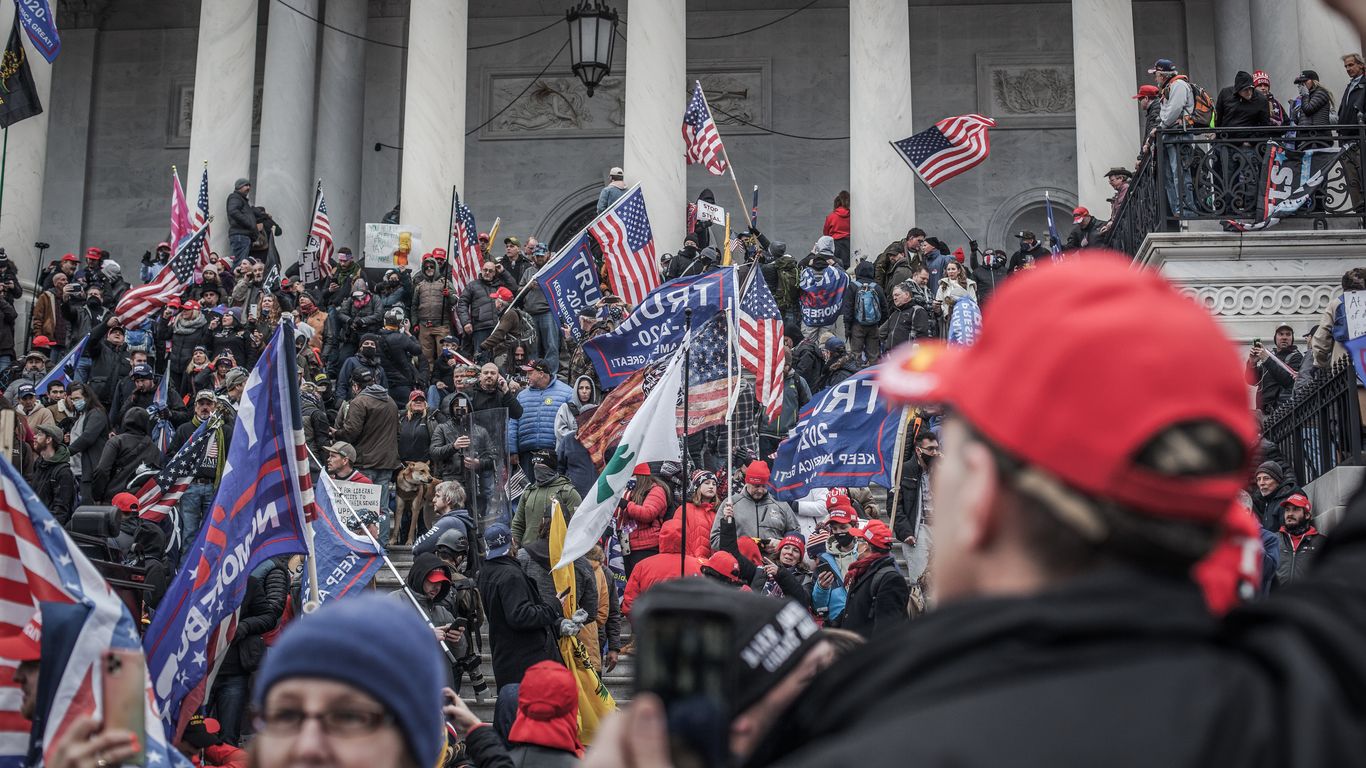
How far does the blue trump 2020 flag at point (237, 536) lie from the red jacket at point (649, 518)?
5.95 meters

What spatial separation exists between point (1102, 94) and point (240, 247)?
1202 centimetres

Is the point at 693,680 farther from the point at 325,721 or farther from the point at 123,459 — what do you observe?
the point at 123,459

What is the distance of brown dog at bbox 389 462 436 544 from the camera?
51.0 ft

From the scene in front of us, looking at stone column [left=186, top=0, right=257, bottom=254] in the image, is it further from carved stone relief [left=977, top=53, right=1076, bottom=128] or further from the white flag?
the white flag

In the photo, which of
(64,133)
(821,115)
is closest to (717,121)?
(821,115)

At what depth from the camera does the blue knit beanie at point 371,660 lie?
2.48 m

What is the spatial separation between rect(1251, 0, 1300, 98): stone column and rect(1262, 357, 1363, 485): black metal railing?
995cm

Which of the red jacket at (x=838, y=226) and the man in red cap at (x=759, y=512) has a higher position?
the red jacket at (x=838, y=226)

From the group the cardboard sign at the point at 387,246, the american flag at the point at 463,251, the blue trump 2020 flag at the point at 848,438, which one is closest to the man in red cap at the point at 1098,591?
the blue trump 2020 flag at the point at 848,438

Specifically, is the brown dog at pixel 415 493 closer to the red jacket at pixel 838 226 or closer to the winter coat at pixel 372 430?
the winter coat at pixel 372 430

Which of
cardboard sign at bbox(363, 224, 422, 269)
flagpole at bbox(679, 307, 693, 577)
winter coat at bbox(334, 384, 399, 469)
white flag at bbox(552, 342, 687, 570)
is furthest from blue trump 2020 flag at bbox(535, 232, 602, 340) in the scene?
cardboard sign at bbox(363, 224, 422, 269)

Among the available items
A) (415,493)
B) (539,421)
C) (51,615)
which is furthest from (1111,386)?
(415,493)

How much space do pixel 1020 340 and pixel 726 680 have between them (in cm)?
40

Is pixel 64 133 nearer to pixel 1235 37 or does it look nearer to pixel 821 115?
pixel 821 115
